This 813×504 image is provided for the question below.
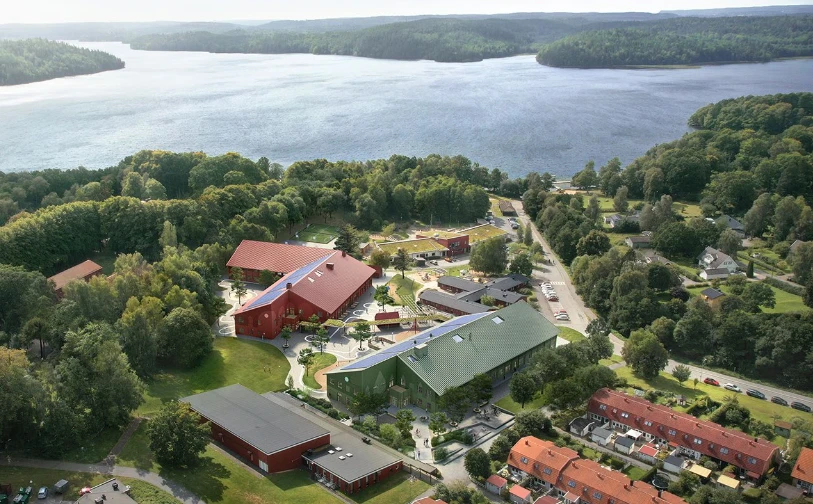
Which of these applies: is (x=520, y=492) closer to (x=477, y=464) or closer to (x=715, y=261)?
(x=477, y=464)

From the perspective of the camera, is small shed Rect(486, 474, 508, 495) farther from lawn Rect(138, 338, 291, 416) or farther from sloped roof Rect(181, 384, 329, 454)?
lawn Rect(138, 338, 291, 416)

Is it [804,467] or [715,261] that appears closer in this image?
[804,467]

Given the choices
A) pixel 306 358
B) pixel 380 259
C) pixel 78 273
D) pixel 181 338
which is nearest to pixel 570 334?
pixel 380 259

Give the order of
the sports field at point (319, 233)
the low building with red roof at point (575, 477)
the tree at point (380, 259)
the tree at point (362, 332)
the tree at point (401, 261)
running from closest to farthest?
1. the low building with red roof at point (575, 477)
2. the tree at point (362, 332)
3. the tree at point (401, 261)
4. the tree at point (380, 259)
5. the sports field at point (319, 233)

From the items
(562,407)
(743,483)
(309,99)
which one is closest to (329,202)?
(562,407)

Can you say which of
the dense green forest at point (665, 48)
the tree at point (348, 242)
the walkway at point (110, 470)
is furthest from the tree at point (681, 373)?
the dense green forest at point (665, 48)

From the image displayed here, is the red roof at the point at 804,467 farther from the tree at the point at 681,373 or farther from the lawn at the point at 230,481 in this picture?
the lawn at the point at 230,481

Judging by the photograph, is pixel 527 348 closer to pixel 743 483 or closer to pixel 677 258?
pixel 743 483
